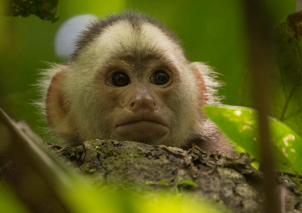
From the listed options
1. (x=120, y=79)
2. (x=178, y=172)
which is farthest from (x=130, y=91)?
(x=178, y=172)

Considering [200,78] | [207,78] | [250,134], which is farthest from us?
[207,78]

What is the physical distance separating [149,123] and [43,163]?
7.86ft

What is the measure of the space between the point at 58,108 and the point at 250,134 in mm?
2832

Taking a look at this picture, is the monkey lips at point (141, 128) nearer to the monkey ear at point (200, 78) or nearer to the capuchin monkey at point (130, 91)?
the capuchin monkey at point (130, 91)

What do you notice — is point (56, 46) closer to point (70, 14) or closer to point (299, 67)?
point (70, 14)

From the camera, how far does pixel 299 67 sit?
7.12 ft

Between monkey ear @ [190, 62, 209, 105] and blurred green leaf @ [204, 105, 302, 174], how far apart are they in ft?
8.68

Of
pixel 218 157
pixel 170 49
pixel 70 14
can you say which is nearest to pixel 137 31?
pixel 170 49

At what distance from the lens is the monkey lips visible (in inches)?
118

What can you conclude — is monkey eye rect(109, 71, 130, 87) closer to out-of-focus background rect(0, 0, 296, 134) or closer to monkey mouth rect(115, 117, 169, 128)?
monkey mouth rect(115, 117, 169, 128)

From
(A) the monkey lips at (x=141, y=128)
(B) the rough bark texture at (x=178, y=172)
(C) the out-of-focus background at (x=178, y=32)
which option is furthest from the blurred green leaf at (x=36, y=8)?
(A) the monkey lips at (x=141, y=128)

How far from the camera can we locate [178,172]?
156 cm

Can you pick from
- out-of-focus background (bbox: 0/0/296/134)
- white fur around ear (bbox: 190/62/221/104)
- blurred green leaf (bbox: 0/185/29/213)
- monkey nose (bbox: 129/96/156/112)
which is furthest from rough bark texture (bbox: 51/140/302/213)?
white fur around ear (bbox: 190/62/221/104)

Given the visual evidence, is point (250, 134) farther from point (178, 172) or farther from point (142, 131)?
point (142, 131)
